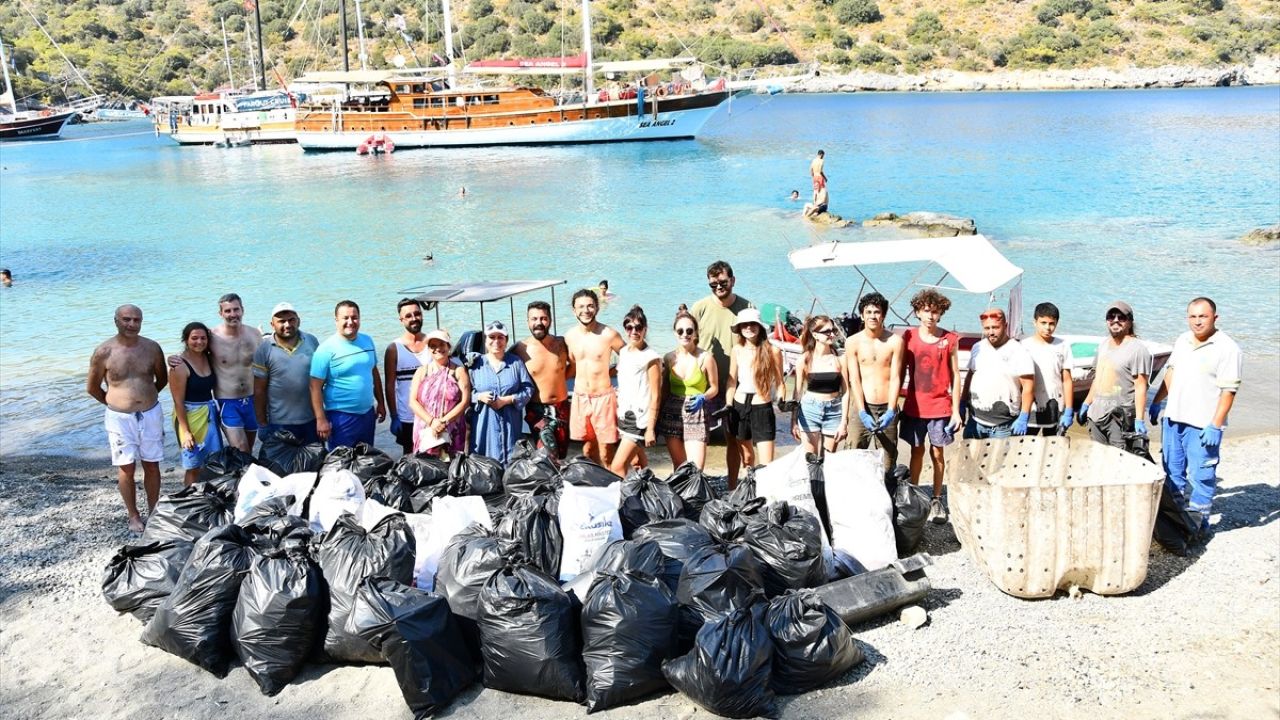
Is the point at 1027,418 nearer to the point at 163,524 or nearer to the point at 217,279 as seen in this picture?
the point at 163,524

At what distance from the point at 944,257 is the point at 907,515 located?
361 centimetres

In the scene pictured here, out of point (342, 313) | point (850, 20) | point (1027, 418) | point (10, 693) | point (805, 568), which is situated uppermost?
point (850, 20)

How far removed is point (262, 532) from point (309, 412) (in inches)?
73.4

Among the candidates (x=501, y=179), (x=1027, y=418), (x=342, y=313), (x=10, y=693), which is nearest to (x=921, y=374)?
(x=1027, y=418)

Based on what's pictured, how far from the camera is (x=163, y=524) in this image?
18.7 ft

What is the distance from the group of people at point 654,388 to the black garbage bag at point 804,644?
2083 mm

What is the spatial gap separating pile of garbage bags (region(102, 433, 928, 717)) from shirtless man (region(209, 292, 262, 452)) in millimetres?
961

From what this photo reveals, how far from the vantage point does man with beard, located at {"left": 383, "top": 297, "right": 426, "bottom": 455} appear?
23.5ft

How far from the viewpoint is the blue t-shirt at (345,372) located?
690cm

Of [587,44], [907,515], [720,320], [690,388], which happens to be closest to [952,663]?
[907,515]

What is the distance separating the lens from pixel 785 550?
5125mm

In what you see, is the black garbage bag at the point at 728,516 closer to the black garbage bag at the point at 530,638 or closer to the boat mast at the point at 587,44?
the black garbage bag at the point at 530,638

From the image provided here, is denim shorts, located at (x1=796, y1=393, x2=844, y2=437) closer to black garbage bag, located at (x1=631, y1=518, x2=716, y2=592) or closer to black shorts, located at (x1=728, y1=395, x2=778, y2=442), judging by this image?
black shorts, located at (x1=728, y1=395, x2=778, y2=442)

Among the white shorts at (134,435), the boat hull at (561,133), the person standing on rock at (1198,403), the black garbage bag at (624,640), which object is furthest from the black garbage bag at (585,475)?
the boat hull at (561,133)
